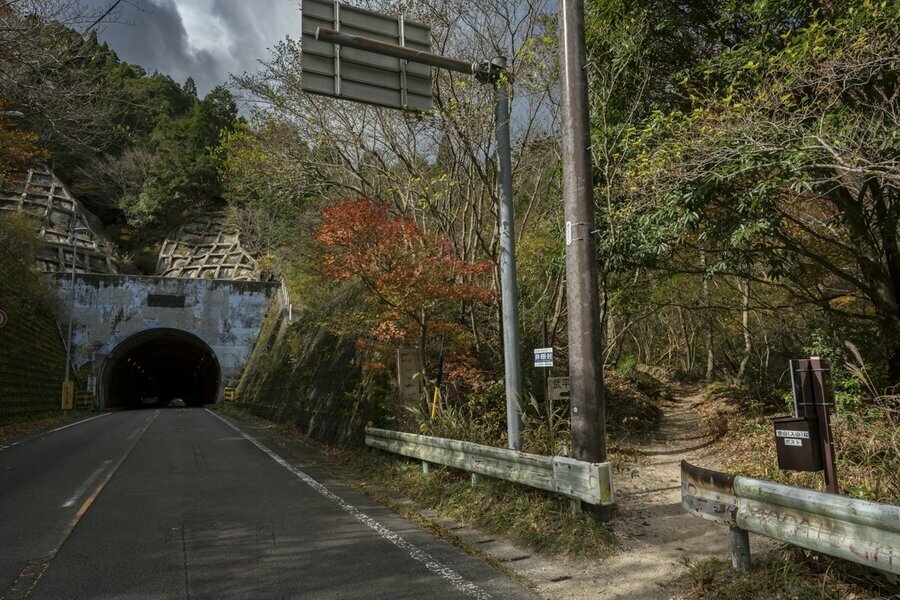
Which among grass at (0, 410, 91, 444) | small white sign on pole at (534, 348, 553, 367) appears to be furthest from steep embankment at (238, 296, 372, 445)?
A: grass at (0, 410, 91, 444)

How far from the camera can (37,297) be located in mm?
28969

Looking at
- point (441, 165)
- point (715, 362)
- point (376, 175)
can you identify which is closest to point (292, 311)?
point (376, 175)

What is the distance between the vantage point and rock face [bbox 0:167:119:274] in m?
41.2

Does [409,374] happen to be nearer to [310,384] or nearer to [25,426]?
[310,384]

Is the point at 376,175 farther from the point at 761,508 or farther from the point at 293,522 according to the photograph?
the point at 761,508

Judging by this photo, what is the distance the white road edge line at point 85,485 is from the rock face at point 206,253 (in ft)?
118

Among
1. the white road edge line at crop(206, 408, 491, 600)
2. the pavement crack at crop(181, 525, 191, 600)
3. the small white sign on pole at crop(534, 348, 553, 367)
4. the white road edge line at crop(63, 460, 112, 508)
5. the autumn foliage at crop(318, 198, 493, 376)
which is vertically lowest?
the white road edge line at crop(206, 408, 491, 600)

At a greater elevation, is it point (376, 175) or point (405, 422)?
point (376, 175)

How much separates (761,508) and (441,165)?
479 inches

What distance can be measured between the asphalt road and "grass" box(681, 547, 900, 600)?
4.25ft

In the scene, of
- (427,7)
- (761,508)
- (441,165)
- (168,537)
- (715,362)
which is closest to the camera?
(761,508)

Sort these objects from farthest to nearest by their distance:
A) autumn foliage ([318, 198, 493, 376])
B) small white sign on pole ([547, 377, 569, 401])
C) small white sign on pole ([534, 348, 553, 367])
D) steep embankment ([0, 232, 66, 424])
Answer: steep embankment ([0, 232, 66, 424]) → autumn foliage ([318, 198, 493, 376]) → small white sign on pole ([534, 348, 553, 367]) → small white sign on pole ([547, 377, 569, 401])

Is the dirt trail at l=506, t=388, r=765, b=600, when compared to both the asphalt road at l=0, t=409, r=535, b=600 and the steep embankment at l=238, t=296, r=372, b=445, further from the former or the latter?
the steep embankment at l=238, t=296, r=372, b=445

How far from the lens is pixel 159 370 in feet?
201
